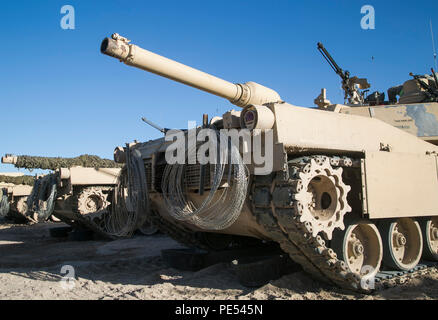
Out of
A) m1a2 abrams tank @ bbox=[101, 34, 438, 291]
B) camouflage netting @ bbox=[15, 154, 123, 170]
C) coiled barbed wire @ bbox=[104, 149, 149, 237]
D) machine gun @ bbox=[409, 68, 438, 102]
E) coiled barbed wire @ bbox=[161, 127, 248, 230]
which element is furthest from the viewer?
camouflage netting @ bbox=[15, 154, 123, 170]

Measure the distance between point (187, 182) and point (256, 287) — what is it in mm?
1736

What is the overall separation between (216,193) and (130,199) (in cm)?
176

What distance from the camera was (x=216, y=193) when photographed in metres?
5.57

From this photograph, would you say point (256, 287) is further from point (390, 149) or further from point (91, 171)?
point (91, 171)

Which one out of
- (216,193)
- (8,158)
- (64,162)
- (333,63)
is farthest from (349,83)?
(64,162)

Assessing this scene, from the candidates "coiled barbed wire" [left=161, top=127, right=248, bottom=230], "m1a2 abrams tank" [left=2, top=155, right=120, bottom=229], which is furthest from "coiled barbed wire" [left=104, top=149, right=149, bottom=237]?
"m1a2 abrams tank" [left=2, top=155, right=120, bottom=229]

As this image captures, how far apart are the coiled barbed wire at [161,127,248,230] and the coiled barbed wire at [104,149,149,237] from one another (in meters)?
0.50

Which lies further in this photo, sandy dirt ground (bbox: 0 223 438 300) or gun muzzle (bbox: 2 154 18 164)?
gun muzzle (bbox: 2 154 18 164)

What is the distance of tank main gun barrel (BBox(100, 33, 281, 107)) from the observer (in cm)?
454

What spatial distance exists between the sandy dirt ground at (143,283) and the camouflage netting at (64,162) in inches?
535

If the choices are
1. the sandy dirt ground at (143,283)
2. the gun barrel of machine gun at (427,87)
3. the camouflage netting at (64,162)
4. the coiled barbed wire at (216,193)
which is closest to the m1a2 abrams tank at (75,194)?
the sandy dirt ground at (143,283)

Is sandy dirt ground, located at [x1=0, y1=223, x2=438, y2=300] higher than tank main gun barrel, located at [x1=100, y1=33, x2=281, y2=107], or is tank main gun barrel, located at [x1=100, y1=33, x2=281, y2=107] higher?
tank main gun barrel, located at [x1=100, y1=33, x2=281, y2=107]

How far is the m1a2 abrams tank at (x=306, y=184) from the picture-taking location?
15.6 feet

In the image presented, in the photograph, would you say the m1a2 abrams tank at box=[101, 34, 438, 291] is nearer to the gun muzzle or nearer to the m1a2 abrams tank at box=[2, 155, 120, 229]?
the m1a2 abrams tank at box=[2, 155, 120, 229]
